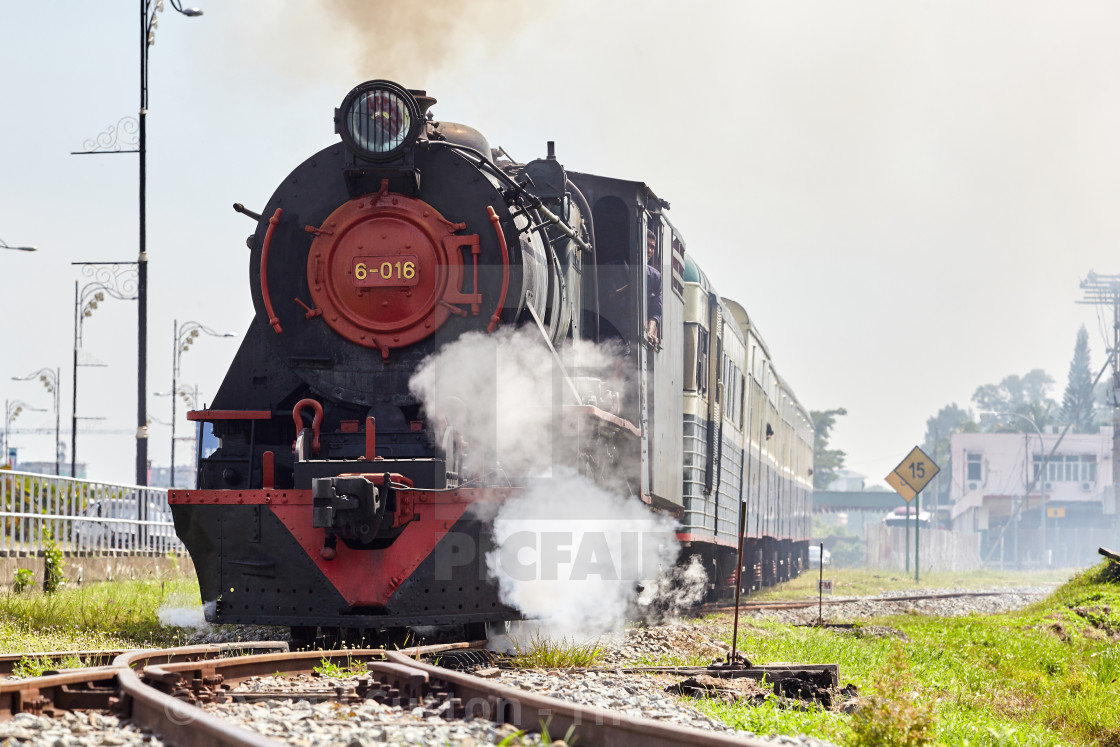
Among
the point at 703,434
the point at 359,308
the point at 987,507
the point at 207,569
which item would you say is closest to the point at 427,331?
the point at 359,308

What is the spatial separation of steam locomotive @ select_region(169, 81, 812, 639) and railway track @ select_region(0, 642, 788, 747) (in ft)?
4.61

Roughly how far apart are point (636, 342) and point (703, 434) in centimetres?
308

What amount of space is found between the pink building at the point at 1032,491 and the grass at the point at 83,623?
224ft

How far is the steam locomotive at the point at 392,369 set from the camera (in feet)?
25.9

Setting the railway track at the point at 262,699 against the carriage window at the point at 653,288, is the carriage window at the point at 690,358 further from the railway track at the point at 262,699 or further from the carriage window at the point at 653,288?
the railway track at the point at 262,699

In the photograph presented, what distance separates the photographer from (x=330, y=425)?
886 centimetres

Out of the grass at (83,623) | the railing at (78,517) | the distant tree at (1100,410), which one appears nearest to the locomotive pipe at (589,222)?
the grass at (83,623)

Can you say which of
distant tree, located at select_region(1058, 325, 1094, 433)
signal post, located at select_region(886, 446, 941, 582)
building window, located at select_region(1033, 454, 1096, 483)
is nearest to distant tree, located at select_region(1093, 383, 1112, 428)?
distant tree, located at select_region(1058, 325, 1094, 433)

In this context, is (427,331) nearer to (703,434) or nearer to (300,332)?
(300,332)

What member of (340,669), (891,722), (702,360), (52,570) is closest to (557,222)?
(340,669)

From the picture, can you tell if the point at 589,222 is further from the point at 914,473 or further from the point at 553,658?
the point at 914,473

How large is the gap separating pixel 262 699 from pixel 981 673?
577cm

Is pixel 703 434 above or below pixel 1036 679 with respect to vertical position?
above

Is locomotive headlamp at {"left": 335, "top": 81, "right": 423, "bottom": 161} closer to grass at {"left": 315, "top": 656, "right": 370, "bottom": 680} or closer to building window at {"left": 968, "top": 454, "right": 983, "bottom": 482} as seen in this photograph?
grass at {"left": 315, "top": 656, "right": 370, "bottom": 680}
